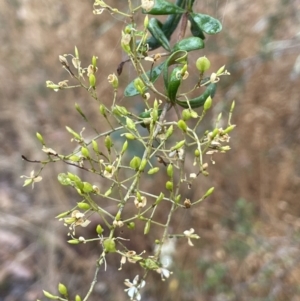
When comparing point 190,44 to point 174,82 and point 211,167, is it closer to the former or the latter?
point 174,82

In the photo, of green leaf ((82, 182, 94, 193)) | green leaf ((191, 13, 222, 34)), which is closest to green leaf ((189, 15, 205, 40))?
green leaf ((191, 13, 222, 34))

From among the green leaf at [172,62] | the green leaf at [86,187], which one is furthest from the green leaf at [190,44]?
the green leaf at [86,187]

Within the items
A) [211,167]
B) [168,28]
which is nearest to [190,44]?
[168,28]

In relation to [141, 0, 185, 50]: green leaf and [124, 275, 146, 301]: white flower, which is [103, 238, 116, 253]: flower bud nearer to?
[124, 275, 146, 301]: white flower

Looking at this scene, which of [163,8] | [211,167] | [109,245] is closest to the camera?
[109,245]

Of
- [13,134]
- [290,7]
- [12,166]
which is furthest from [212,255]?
[13,134]
